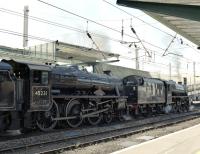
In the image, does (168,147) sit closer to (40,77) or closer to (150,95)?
(40,77)

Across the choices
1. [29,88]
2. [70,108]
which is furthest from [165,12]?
[70,108]

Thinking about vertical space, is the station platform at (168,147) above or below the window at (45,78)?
below

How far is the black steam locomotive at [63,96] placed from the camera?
15.9 m

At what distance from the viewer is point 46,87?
58.2ft

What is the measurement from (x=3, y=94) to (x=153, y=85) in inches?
701

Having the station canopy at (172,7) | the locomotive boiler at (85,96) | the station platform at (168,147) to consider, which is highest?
the station canopy at (172,7)

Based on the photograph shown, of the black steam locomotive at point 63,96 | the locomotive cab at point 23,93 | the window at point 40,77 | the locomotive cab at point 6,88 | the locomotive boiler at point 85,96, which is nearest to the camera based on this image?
the locomotive cab at point 6,88

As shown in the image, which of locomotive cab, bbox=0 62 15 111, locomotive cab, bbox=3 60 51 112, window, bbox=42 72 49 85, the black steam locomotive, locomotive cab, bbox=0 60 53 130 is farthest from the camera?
window, bbox=42 72 49 85

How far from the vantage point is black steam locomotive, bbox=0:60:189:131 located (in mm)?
15891

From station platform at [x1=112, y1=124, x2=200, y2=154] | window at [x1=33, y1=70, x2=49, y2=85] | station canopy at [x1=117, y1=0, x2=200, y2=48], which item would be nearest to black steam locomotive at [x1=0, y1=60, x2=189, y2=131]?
window at [x1=33, y1=70, x2=49, y2=85]

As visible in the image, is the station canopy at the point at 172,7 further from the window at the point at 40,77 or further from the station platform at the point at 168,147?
the window at the point at 40,77

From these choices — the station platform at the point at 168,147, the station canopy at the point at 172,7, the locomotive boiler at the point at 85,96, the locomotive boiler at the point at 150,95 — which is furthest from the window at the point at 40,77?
the locomotive boiler at the point at 150,95

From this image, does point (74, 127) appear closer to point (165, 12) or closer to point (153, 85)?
point (165, 12)

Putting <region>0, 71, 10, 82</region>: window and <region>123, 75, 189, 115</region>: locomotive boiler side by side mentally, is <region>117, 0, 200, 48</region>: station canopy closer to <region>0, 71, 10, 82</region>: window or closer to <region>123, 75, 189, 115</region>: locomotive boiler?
<region>0, 71, 10, 82</region>: window
